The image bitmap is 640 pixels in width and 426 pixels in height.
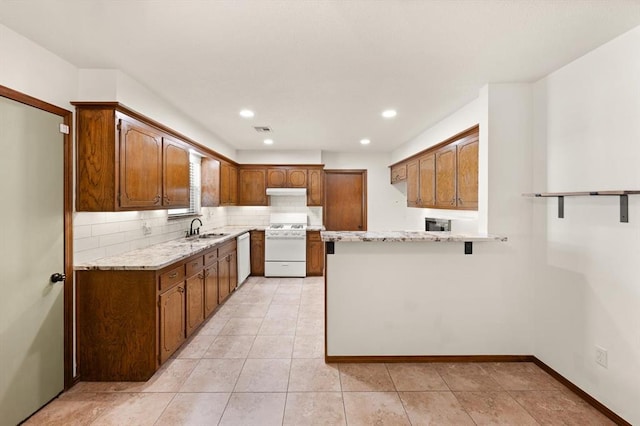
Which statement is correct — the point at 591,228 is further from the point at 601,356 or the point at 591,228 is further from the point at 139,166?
the point at 139,166

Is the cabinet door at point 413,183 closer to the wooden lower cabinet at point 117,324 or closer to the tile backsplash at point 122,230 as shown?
the tile backsplash at point 122,230

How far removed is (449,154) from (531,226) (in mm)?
1263

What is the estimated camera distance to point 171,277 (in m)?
2.65

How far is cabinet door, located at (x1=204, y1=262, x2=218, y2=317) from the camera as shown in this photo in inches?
137

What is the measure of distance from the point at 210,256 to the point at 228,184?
79.0 inches

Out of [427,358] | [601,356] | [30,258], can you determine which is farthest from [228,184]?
[601,356]

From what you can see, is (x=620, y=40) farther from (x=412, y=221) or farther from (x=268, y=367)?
(x=412, y=221)

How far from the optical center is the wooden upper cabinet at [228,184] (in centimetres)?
503

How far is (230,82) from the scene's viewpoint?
2611 millimetres

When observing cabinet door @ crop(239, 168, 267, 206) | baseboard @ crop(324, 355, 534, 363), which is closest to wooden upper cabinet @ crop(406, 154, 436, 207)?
baseboard @ crop(324, 355, 534, 363)

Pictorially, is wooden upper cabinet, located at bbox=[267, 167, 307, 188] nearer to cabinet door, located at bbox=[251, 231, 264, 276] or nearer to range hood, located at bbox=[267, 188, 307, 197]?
range hood, located at bbox=[267, 188, 307, 197]

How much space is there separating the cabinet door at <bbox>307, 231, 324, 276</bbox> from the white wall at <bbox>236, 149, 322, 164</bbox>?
1.43 m

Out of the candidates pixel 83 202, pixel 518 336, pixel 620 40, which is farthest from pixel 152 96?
pixel 518 336

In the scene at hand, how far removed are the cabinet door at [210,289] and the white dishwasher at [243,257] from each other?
1089 millimetres
